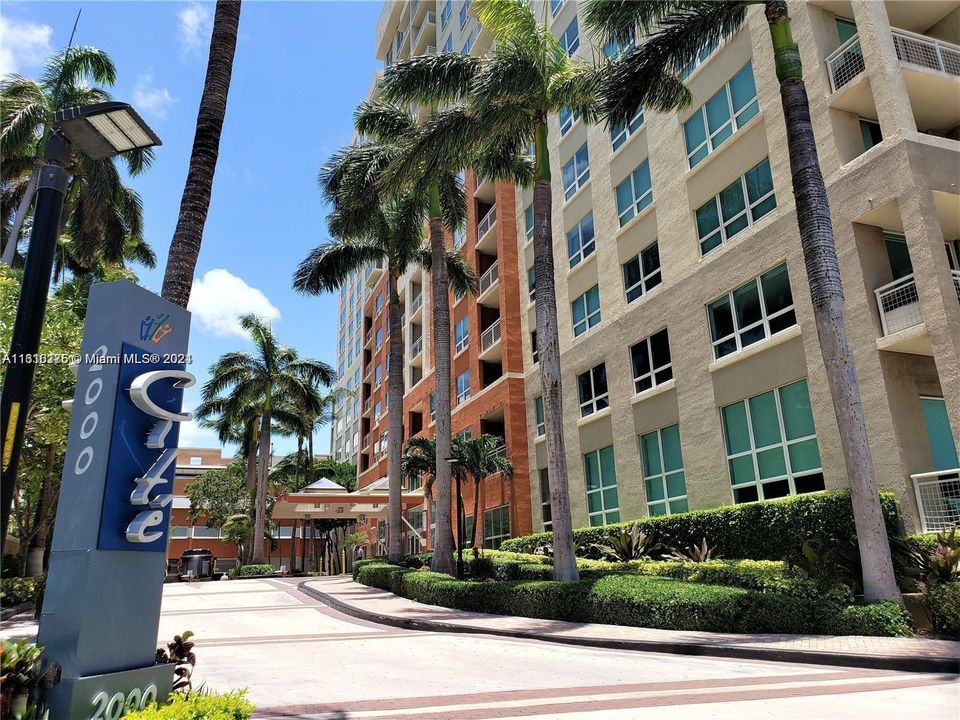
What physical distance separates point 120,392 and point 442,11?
4878 cm

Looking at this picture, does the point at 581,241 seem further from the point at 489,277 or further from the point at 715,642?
the point at 715,642

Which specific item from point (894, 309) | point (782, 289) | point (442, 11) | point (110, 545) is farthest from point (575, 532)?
point (442, 11)

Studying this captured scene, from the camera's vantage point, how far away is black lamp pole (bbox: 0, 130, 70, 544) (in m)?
6.17

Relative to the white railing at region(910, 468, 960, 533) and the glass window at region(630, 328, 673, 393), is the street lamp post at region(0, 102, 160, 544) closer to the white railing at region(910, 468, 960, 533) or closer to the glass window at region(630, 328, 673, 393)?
the white railing at region(910, 468, 960, 533)

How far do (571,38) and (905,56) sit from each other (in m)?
15.9

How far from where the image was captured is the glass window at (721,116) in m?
20.2

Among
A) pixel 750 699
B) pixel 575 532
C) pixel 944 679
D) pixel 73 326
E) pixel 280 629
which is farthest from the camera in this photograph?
pixel 575 532

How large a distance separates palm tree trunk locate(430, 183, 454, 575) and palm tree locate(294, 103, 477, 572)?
0.17ft

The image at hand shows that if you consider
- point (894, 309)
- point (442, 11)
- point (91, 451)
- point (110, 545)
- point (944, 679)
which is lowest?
point (944, 679)

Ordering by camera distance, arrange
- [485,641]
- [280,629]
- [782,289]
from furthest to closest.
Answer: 1. [782,289]
2. [280,629]
3. [485,641]

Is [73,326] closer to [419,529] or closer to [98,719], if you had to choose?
[98,719]

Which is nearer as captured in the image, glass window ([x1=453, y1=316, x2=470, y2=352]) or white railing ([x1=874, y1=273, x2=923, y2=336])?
white railing ([x1=874, y1=273, x2=923, y2=336])

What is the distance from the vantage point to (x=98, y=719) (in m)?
5.41

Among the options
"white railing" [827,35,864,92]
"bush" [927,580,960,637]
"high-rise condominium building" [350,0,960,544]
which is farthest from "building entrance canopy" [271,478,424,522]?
"bush" [927,580,960,637]
